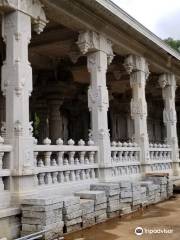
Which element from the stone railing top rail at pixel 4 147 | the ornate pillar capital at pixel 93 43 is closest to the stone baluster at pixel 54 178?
the stone railing top rail at pixel 4 147

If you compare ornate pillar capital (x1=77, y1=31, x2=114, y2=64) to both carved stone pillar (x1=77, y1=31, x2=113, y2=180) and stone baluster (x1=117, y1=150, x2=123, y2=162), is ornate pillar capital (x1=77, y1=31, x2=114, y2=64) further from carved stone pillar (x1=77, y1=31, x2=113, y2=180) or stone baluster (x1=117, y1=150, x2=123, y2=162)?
stone baluster (x1=117, y1=150, x2=123, y2=162)

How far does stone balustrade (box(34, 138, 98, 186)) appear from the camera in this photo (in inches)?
295

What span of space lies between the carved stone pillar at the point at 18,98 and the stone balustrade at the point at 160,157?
20.1 feet

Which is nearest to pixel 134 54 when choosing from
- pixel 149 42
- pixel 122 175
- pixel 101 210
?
pixel 149 42

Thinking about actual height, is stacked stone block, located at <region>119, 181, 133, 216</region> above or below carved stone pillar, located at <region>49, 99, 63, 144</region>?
below

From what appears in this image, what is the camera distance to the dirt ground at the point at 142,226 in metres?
6.61

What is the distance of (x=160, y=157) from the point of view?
1317 centimetres

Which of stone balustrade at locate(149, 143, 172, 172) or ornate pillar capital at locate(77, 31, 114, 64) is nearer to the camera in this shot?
ornate pillar capital at locate(77, 31, 114, 64)

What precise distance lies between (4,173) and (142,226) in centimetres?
286

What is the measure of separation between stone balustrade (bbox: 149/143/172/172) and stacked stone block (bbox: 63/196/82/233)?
562 centimetres

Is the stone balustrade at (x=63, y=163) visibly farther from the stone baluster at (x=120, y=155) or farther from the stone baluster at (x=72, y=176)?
the stone baluster at (x=120, y=155)

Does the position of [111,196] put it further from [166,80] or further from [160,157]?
[166,80]

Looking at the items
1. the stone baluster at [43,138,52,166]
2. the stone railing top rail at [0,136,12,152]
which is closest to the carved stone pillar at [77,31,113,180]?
the stone baluster at [43,138,52,166]

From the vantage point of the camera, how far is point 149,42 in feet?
38.5
